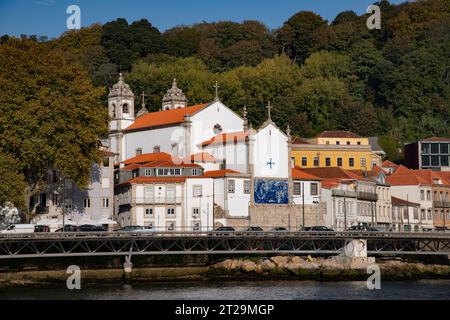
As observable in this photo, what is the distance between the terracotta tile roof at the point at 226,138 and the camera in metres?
106

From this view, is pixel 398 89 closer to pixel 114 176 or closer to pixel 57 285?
pixel 114 176

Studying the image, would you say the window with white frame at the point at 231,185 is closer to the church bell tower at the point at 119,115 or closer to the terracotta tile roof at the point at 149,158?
the terracotta tile roof at the point at 149,158

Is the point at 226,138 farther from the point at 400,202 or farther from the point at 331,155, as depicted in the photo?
the point at 400,202

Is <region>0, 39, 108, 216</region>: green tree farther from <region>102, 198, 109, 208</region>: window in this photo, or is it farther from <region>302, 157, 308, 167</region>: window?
<region>302, 157, 308, 167</region>: window

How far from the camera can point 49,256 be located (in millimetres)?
76062

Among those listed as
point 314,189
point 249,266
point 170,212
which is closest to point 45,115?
point 170,212

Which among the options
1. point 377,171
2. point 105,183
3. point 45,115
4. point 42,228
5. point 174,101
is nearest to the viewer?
point 45,115

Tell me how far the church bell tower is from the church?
124 millimetres

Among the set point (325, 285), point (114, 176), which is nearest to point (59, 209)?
point (114, 176)

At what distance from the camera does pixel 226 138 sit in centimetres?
10756

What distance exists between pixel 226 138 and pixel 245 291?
3656 cm

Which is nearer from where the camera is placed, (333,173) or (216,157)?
(216,157)

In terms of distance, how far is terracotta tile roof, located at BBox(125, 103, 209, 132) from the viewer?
112500 mm
